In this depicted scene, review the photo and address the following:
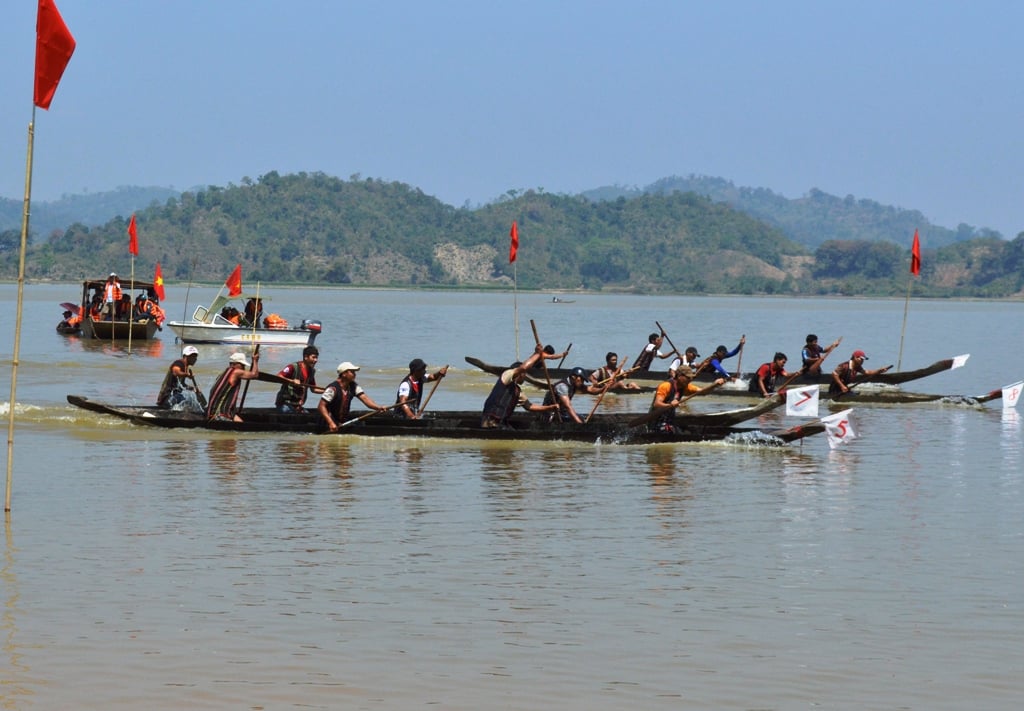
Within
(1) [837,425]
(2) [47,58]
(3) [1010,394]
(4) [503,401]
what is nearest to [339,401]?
(4) [503,401]

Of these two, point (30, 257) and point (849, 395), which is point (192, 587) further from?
point (30, 257)

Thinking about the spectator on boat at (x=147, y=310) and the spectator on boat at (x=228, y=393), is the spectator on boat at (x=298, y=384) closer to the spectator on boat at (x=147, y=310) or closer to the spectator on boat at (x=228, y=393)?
the spectator on boat at (x=228, y=393)

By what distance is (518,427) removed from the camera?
2095 centimetres

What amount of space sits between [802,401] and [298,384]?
23.6ft

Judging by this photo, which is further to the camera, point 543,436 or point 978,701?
point 543,436

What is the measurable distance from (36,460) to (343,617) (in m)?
9.28

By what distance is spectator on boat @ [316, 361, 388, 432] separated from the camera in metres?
20.1

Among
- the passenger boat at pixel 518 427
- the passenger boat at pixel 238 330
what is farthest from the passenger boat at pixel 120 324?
the passenger boat at pixel 518 427

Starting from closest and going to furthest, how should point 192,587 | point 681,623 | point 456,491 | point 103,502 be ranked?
1. point 681,623
2. point 192,587
3. point 103,502
4. point 456,491

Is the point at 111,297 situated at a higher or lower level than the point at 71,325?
higher

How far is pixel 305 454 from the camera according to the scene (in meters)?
19.4

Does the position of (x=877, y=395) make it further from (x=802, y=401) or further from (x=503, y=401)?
(x=503, y=401)

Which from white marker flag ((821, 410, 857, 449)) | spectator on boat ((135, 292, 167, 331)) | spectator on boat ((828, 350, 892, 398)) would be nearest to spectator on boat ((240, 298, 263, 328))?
spectator on boat ((135, 292, 167, 331))

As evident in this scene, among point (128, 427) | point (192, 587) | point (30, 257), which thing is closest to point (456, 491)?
point (192, 587)
